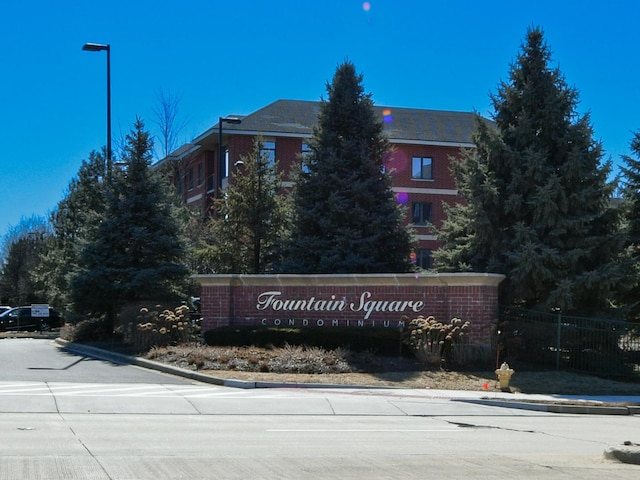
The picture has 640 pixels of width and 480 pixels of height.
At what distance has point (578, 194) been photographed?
2088 centimetres

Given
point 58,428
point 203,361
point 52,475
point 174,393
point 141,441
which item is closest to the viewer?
point 52,475

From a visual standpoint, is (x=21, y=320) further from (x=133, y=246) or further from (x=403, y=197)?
(x=403, y=197)

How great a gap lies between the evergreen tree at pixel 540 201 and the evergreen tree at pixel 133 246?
10.5m

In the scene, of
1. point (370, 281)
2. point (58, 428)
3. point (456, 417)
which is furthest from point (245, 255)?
point (58, 428)

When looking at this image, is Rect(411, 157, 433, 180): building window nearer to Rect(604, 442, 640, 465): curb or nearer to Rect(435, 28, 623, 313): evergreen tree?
Rect(435, 28, 623, 313): evergreen tree

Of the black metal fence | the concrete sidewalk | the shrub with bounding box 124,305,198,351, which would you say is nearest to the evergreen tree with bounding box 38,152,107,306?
the shrub with bounding box 124,305,198,351

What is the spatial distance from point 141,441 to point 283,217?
19.8 metres

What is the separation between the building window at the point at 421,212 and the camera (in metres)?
47.3

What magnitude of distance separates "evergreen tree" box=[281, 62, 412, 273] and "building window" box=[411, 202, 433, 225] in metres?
20.9

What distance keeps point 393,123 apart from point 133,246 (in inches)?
1020

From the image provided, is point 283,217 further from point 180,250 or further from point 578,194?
point 578,194

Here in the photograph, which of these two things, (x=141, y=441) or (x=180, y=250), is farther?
(x=180, y=250)

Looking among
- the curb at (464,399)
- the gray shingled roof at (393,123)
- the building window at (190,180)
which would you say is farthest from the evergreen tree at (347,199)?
the building window at (190,180)

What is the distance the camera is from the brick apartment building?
44156mm
